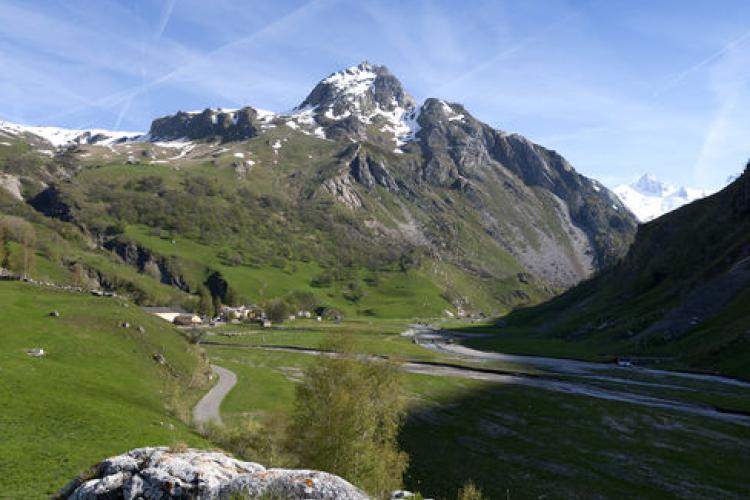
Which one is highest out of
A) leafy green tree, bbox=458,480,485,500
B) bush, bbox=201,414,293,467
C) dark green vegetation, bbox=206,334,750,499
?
leafy green tree, bbox=458,480,485,500

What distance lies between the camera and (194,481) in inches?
731

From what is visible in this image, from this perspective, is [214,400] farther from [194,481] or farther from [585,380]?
[585,380]

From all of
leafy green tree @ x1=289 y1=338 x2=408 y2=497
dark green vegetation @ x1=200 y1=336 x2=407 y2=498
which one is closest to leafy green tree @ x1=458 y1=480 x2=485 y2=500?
dark green vegetation @ x1=200 y1=336 x2=407 y2=498

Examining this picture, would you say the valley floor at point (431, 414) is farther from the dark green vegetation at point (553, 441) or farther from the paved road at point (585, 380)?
the paved road at point (585, 380)

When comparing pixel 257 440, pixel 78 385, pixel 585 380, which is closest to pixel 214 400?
pixel 78 385

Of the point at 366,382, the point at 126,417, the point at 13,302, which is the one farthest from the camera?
the point at 13,302

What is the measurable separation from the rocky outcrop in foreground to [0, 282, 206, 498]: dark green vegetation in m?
9.66

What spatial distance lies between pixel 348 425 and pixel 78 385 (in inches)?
1295

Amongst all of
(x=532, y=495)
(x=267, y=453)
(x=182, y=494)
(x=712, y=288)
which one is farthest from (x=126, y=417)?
(x=712, y=288)

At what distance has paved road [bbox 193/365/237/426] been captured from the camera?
3056 inches

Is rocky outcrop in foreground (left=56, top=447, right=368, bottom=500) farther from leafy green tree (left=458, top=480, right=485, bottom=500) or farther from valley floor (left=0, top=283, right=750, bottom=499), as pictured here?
valley floor (left=0, top=283, right=750, bottom=499)

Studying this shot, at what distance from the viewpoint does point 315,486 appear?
16578 mm

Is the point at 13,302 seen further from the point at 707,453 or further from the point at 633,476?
the point at 707,453

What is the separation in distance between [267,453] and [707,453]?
57.4 meters
